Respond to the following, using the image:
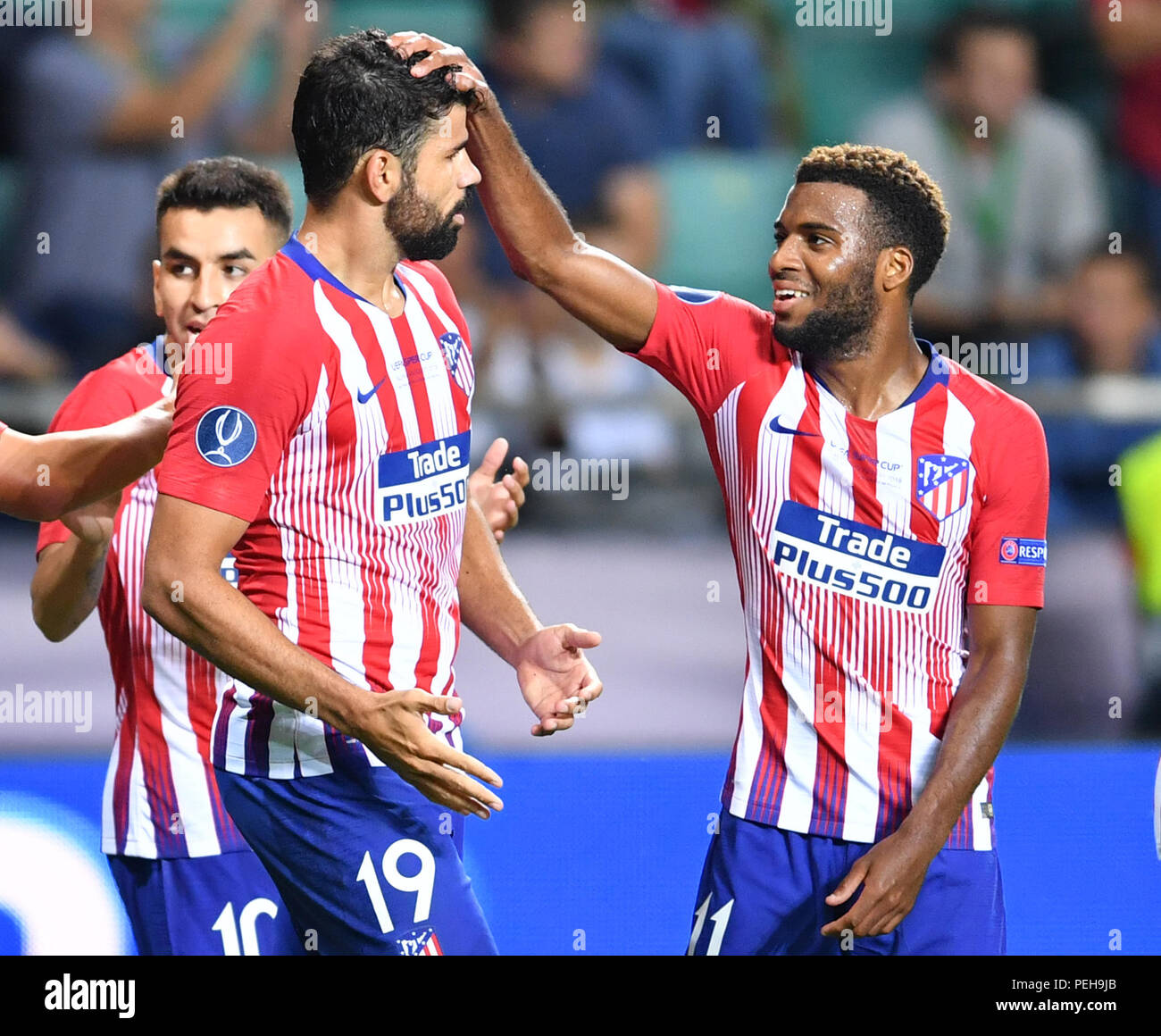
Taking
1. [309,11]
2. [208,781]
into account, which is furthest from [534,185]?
[309,11]

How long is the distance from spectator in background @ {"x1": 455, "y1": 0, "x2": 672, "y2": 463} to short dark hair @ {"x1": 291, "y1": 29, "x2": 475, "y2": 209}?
10.7 ft

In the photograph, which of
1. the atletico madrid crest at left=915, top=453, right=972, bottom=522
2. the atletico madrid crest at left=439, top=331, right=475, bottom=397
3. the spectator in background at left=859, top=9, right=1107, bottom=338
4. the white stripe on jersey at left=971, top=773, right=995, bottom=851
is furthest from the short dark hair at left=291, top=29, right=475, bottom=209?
the spectator in background at left=859, top=9, right=1107, bottom=338

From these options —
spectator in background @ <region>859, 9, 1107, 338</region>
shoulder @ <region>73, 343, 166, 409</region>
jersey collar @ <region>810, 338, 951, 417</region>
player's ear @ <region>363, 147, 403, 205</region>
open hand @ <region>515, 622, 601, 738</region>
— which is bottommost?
open hand @ <region>515, 622, 601, 738</region>

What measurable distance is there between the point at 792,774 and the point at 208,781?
1115 mm

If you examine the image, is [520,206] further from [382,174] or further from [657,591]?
[657,591]

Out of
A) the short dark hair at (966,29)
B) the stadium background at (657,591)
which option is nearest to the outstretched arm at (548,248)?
the stadium background at (657,591)

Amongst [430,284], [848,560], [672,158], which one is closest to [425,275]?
[430,284]

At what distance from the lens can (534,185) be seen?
9.19ft

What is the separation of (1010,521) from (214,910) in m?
1.66

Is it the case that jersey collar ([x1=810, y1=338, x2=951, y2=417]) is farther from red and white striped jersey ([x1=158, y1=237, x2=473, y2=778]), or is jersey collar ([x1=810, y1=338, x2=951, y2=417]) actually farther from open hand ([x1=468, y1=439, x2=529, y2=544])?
red and white striped jersey ([x1=158, y1=237, x2=473, y2=778])

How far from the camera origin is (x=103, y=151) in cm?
653

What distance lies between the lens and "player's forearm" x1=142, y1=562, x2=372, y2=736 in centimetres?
235

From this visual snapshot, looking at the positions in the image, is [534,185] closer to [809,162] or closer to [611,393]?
[809,162]

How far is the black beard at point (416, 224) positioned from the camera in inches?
101
